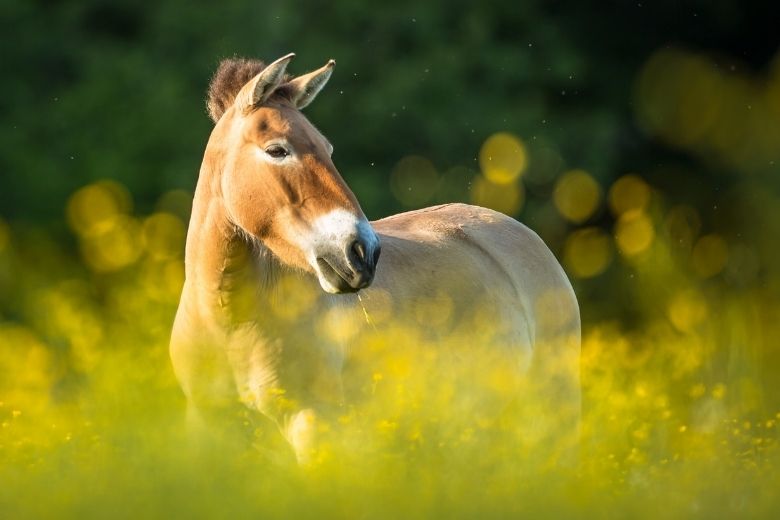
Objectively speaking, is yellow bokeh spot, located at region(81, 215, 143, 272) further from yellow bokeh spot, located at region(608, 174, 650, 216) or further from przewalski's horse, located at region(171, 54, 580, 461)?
yellow bokeh spot, located at region(608, 174, 650, 216)

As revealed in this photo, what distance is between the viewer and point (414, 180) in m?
13.5

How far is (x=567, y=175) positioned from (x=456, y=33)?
2.23 meters

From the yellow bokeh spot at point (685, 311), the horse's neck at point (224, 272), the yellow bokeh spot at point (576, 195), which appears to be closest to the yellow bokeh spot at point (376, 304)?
the horse's neck at point (224, 272)

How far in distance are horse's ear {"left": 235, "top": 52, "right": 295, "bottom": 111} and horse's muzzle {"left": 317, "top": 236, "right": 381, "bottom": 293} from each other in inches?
27.6

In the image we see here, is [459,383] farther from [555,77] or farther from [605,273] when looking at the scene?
[555,77]

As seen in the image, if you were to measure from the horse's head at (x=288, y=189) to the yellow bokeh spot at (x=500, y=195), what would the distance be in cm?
744

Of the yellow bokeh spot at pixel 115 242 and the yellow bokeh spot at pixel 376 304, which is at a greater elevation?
the yellow bokeh spot at pixel 115 242

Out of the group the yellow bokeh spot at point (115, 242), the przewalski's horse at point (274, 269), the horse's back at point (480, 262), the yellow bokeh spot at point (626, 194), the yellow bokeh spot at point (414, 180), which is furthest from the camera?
the yellow bokeh spot at point (414, 180)

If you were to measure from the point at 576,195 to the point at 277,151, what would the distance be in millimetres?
9600

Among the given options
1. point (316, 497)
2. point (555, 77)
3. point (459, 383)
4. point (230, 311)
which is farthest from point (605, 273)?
point (316, 497)

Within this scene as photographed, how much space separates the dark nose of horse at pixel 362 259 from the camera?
438cm

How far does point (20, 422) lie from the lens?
14.3 feet

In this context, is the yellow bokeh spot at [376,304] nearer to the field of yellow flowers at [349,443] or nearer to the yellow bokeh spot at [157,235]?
the field of yellow flowers at [349,443]

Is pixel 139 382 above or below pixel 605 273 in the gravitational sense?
above
